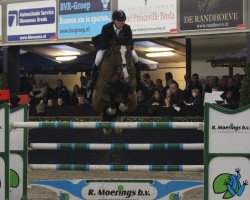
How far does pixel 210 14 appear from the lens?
12.0 metres

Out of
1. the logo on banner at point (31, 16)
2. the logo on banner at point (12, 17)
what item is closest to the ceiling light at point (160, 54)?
the logo on banner at point (31, 16)

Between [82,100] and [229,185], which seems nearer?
[229,185]

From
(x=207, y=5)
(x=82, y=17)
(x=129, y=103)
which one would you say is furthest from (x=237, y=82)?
(x=129, y=103)

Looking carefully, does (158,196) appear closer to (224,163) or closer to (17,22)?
(224,163)

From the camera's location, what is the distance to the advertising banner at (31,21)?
1396 cm

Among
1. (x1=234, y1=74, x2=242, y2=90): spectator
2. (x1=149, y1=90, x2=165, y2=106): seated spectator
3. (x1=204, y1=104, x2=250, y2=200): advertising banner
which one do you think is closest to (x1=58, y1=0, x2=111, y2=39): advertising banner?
(x1=149, y1=90, x2=165, y2=106): seated spectator

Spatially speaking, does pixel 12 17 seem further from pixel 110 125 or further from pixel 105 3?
pixel 110 125

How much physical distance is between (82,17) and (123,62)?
21.4 ft

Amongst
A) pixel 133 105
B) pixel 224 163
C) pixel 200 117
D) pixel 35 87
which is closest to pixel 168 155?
pixel 200 117

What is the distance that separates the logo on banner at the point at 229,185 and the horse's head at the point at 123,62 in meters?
2.19

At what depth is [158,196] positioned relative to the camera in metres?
5.70

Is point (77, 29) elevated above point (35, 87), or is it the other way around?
point (77, 29)

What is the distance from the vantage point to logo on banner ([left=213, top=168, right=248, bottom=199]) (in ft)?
17.8

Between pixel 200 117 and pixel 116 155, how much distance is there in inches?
69.8
